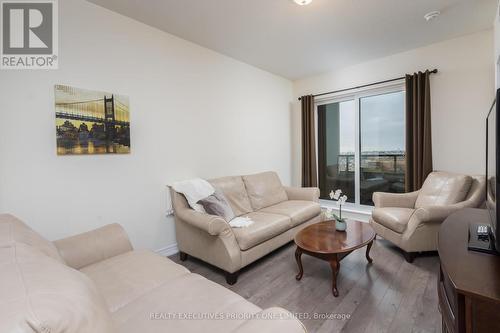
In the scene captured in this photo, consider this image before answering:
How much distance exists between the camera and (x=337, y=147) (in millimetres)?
4293

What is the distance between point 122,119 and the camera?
2.35 metres

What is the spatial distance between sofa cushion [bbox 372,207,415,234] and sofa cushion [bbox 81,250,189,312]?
231 cm

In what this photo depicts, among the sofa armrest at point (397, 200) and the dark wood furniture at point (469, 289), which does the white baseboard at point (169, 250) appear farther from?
the sofa armrest at point (397, 200)

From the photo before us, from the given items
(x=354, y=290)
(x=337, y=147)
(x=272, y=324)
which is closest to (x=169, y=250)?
(x=354, y=290)

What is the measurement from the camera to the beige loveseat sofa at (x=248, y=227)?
2.16 metres

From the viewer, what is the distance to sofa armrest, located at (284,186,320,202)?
3480 millimetres

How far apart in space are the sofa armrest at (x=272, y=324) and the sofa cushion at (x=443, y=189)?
8.80ft

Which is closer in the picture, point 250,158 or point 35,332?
point 35,332

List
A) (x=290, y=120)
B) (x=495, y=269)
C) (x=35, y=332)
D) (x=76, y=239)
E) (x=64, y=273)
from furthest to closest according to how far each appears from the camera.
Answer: (x=290, y=120) → (x=76, y=239) → (x=495, y=269) → (x=64, y=273) → (x=35, y=332)

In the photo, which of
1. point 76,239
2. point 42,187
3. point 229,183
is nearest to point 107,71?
point 42,187

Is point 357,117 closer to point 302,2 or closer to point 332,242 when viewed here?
point 302,2

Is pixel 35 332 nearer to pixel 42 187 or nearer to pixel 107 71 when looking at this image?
pixel 42 187

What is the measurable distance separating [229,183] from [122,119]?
143cm

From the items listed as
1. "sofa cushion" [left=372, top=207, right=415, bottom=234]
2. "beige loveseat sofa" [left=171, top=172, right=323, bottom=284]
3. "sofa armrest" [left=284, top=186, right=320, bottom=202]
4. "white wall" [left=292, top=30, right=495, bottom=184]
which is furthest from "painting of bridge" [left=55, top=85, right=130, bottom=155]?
"white wall" [left=292, top=30, right=495, bottom=184]
